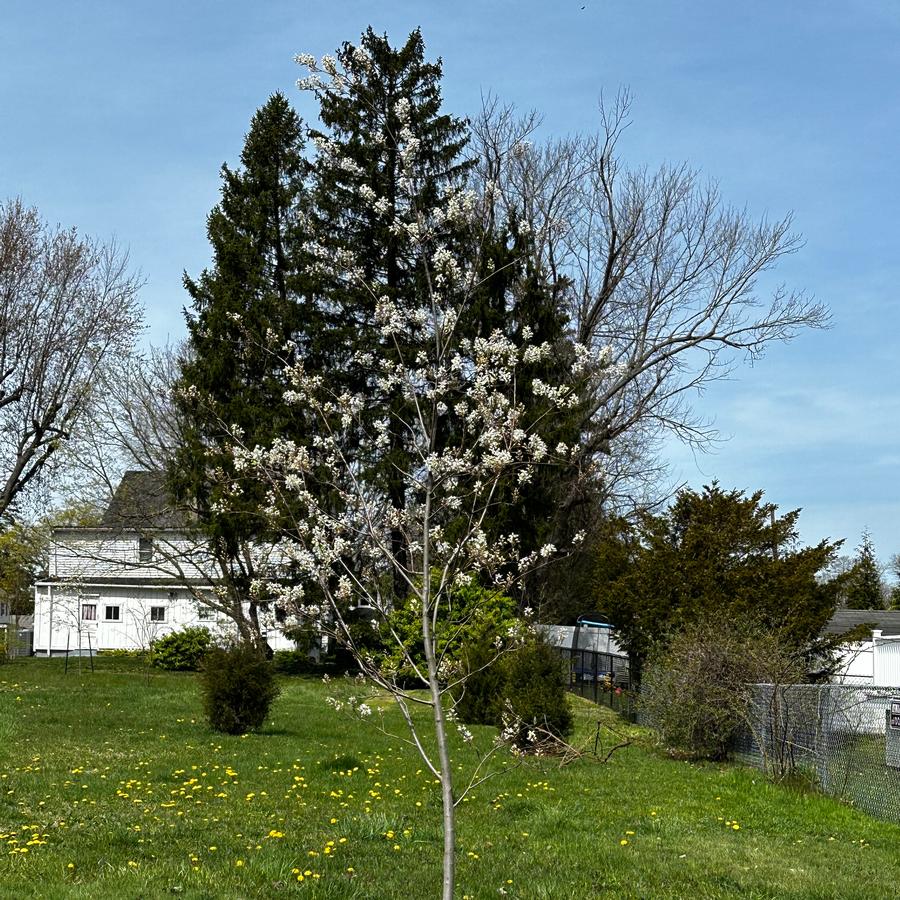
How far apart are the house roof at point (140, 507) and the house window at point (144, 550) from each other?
571mm

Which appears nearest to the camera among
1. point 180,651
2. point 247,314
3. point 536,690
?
point 536,690

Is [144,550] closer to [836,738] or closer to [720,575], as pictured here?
[720,575]

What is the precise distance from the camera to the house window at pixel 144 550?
30431 millimetres

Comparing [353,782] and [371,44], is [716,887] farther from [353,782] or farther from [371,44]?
[371,44]

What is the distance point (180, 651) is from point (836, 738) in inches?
971

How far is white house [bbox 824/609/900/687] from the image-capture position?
1879 cm

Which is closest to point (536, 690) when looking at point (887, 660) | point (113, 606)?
point (887, 660)

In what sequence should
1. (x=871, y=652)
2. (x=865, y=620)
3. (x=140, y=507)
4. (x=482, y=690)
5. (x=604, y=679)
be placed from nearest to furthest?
(x=482, y=690), (x=604, y=679), (x=871, y=652), (x=140, y=507), (x=865, y=620)

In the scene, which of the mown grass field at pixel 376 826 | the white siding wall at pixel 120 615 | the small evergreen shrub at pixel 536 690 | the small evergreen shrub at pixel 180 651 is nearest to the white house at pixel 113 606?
the white siding wall at pixel 120 615

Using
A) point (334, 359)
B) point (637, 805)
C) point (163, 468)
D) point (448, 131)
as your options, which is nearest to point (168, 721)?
point (637, 805)

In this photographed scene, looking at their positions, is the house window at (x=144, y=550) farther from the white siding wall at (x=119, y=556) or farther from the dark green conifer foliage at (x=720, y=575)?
the dark green conifer foliage at (x=720, y=575)

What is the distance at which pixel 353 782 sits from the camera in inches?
398

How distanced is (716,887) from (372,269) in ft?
67.9

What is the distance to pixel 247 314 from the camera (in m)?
25.9
